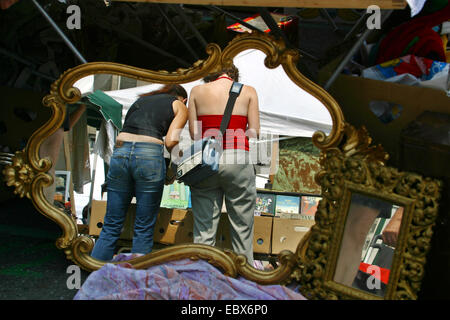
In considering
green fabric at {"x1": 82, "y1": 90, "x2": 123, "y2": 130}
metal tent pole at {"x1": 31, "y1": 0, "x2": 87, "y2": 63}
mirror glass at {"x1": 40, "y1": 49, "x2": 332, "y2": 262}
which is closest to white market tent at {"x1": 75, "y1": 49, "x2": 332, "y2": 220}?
mirror glass at {"x1": 40, "y1": 49, "x2": 332, "y2": 262}

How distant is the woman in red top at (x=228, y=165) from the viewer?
2.50 metres

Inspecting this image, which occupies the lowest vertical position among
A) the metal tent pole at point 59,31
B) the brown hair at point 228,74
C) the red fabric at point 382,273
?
the red fabric at point 382,273

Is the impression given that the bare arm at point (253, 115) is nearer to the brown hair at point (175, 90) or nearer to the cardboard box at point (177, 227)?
the brown hair at point (175, 90)

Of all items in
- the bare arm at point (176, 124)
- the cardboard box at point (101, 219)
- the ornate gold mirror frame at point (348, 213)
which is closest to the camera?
the ornate gold mirror frame at point (348, 213)

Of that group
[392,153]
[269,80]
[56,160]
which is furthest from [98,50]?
[392,153]

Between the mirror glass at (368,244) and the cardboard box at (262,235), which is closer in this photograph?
the mirror glass at (368,244)

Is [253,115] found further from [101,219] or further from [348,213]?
[101,219]

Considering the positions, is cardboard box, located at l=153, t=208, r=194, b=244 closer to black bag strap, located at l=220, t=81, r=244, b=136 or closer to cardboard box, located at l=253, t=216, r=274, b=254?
cardboard box, located at l=253, t=216, r=274, b=254

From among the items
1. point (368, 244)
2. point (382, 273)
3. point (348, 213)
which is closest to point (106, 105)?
point (348, 213)

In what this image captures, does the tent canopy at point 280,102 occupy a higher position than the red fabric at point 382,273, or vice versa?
the tent canopy at point 280,102

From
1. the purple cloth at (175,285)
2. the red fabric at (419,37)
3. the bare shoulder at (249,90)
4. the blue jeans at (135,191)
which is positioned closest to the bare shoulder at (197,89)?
the bare shoulder at (249,90)

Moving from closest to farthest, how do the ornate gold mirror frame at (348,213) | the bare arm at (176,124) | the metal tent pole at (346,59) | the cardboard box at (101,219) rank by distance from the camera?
1. the ornate gold mirror frame at (348,213)
2. the metal tent pole at (346,59)
3. the bare arm at (176,124)
4. the cardboard box at (101,219)

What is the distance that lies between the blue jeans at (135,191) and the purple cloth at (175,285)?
0.16 m
